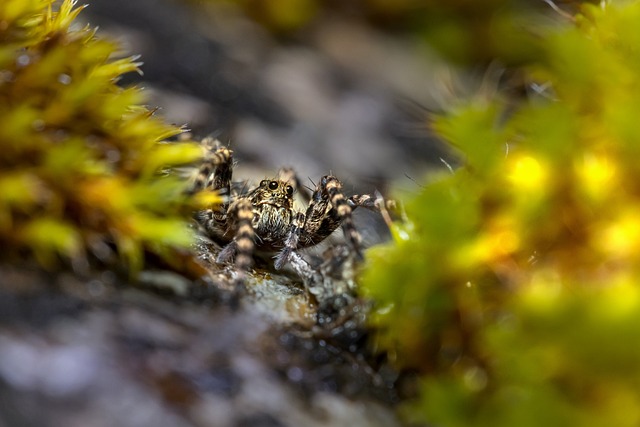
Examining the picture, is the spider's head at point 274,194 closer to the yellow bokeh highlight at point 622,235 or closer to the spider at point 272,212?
the spider at point 272,212

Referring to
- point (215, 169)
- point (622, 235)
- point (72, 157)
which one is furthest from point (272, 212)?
point (622, 235)

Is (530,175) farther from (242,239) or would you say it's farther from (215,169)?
(215,169)

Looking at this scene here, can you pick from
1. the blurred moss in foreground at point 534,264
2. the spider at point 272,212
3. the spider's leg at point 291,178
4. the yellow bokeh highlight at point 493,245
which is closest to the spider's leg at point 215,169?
the spider at point 272,212

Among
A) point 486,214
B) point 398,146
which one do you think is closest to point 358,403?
point 486,214

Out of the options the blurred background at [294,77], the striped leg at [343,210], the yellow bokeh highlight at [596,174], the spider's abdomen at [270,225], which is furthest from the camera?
the blurred background at [294,77]

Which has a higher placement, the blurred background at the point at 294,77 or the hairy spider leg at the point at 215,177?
the hairy spider leg at the point at 215,177

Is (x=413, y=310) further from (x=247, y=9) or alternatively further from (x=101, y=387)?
(x=247, y=9)
